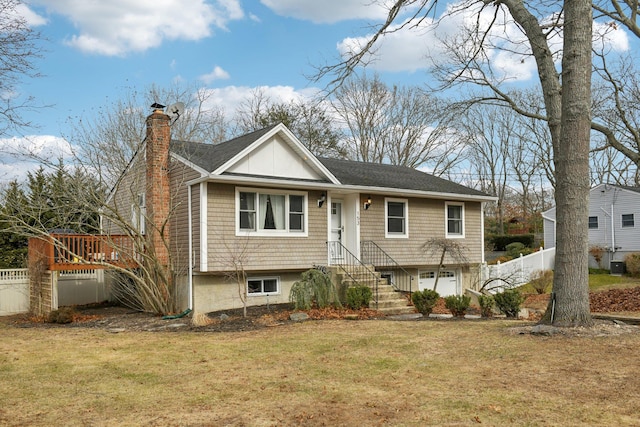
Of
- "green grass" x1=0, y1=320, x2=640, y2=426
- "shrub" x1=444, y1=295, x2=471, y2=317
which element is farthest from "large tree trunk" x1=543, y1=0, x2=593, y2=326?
"shrub" x1=444, y1=295, x2=471, y2=317

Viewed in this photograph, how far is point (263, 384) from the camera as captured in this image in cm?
684

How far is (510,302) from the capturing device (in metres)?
12.9

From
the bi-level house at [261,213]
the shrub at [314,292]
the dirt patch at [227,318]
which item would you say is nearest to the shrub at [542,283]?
the dirt patch at [227,318]

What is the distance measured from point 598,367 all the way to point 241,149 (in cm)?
1015

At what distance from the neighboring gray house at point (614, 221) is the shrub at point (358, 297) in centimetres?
1930

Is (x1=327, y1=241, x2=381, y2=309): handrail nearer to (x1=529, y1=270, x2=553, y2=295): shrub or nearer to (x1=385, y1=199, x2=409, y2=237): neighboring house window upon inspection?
(x1=385, y1=199, x2=409, y2=237): neighboring house window

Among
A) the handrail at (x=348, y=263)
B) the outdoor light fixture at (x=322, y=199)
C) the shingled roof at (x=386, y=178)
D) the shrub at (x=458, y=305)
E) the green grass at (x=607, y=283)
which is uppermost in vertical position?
the shingled roof at (x=386, y=178)

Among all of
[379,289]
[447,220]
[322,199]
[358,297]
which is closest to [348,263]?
[379,289]

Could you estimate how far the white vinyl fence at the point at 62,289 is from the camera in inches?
672

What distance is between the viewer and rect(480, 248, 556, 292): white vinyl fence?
2220 cm

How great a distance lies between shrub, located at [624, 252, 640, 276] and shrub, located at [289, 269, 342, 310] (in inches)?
706

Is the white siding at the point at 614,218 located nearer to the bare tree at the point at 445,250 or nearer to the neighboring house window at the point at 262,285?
the bare tree at the point at 445,250

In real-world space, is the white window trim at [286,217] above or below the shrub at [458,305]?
above

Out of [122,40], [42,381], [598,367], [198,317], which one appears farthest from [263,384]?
[122,40]
